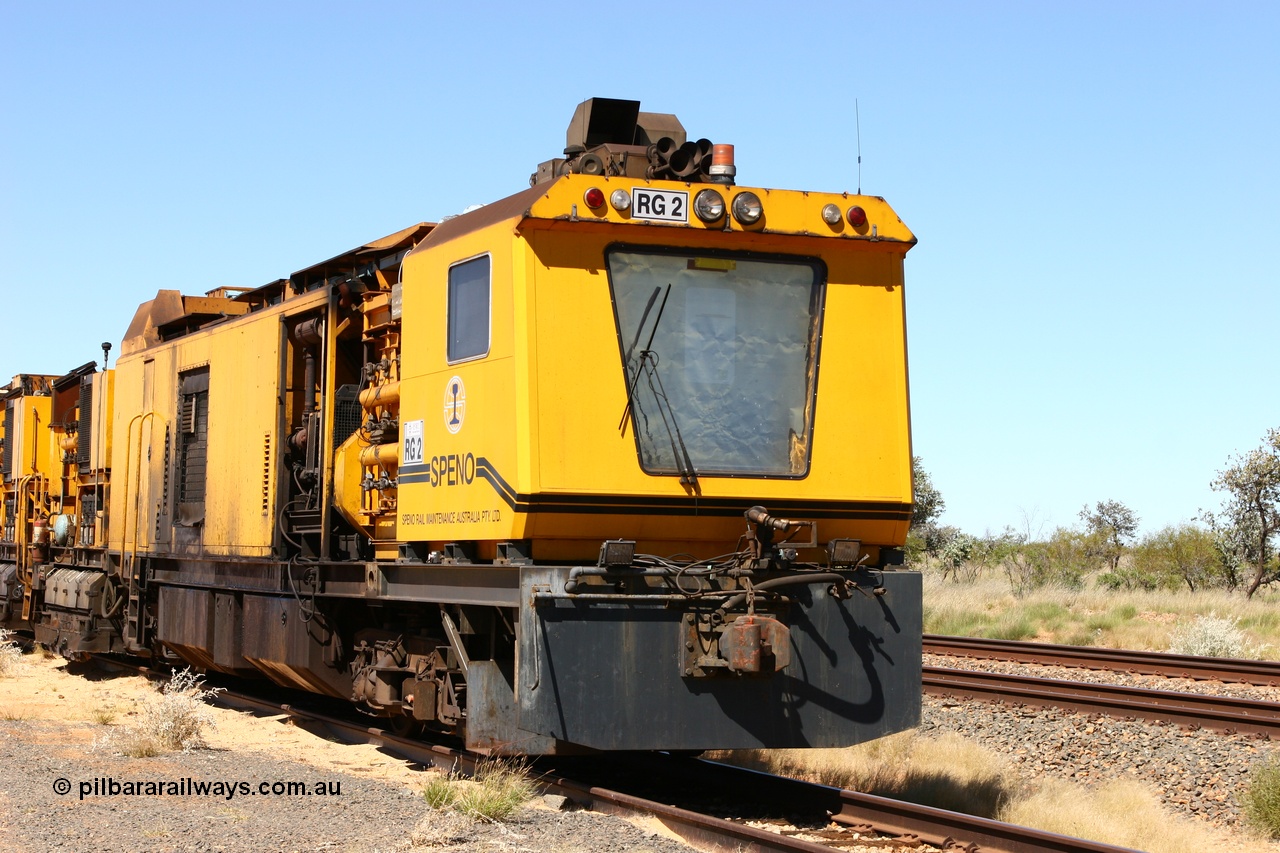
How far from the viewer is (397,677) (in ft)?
31.4

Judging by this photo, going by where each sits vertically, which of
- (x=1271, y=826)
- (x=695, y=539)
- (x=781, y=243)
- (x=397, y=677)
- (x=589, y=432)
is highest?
(x=781, y=243)

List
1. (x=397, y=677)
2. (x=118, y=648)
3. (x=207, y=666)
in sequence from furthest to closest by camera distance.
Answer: (x=118, y=648) → (x=207, y=666) → (x=397, y=677)

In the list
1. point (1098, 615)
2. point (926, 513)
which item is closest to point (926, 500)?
point (926, 513)

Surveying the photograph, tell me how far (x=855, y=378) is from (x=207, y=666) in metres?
7.44

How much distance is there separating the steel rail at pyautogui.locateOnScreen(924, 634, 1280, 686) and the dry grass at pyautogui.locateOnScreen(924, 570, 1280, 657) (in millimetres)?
3046

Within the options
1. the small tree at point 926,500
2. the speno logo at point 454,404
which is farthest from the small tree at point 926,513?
the speno logo at point 454,404

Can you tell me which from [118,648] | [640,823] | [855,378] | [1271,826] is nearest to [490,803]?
[640,823]

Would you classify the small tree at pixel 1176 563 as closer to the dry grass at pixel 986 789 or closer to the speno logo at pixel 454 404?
the dry grass at pixel 986 789

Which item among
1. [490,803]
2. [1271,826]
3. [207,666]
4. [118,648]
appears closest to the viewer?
[490,803]

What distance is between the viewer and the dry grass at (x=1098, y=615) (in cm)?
2069

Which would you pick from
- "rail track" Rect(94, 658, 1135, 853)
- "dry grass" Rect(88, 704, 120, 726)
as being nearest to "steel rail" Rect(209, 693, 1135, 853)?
"rail track" Rect(94, 658, 1135, 853)

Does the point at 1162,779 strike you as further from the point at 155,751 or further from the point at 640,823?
the point at 155,751

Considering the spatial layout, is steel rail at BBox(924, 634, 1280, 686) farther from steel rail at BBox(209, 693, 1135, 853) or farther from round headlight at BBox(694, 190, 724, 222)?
round headlight at BBox(694, 190, 724, 222)

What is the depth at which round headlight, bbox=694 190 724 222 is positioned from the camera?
322 inches
